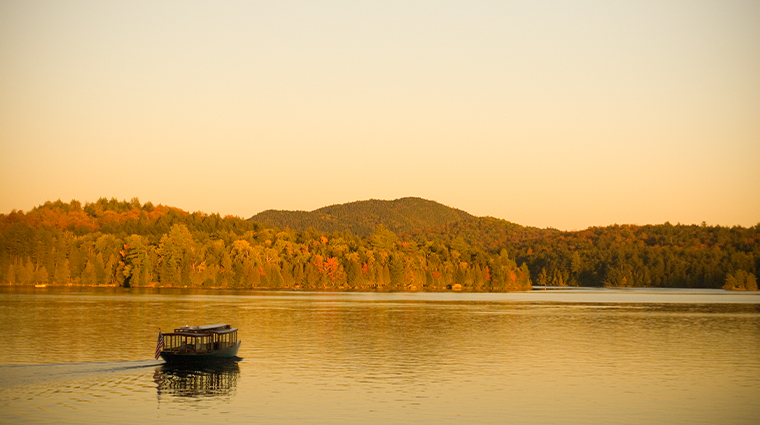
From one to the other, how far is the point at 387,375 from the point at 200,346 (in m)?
13.1

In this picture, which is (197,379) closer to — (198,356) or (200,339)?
(198,356)

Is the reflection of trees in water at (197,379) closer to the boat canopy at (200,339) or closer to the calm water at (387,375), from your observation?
the calm water at (387,375)

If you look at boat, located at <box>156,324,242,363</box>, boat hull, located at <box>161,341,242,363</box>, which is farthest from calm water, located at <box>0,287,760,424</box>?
boat, located at <box>156,324,242,363</box>

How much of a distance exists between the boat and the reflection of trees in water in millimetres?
588

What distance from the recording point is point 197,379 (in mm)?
46406

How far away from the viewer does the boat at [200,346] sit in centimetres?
4959

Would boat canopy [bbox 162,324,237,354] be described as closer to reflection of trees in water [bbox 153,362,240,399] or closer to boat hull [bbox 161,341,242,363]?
boat hull [bbox 161,341,242,363]

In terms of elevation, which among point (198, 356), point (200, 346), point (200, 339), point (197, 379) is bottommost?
point (197, 379)

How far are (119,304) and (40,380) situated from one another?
77.7m

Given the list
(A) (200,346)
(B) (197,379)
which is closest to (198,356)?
(A) (200,346)

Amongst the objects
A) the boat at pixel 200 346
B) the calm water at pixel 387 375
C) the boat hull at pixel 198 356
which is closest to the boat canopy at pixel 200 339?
the boat at pixel 200 346

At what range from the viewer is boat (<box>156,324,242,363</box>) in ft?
163

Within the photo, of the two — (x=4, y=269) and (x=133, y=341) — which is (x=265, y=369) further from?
(x=4, y=269)

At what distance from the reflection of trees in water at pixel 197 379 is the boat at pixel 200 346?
23.1 inches
